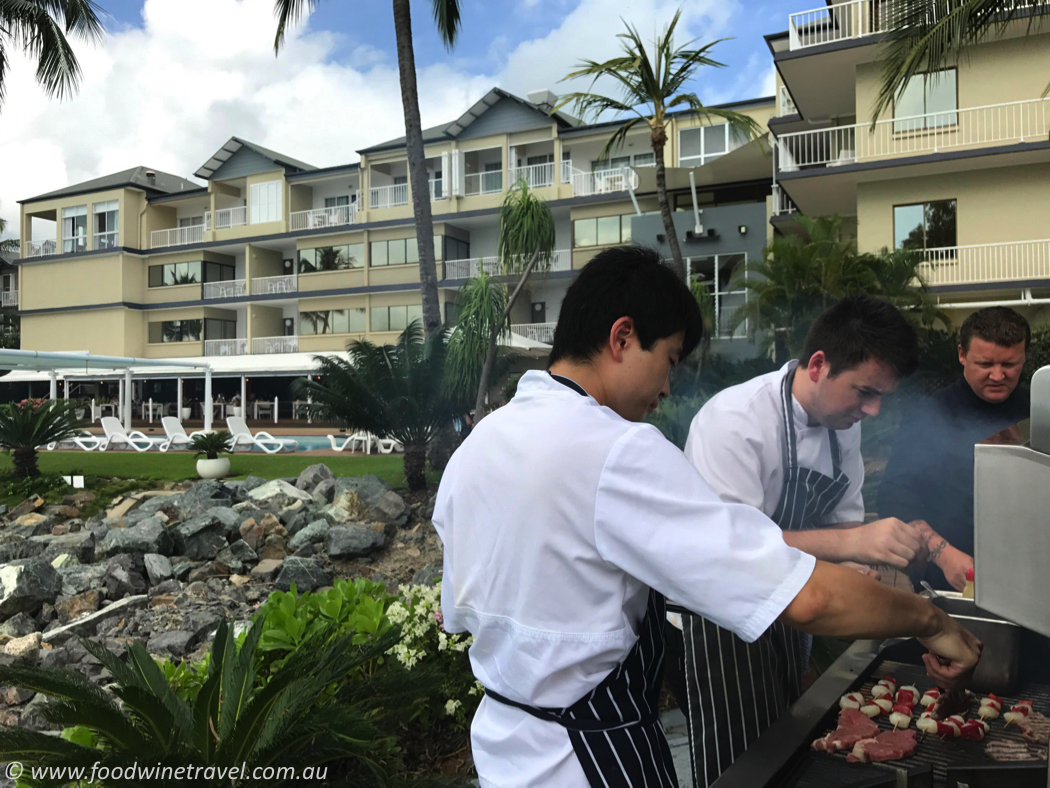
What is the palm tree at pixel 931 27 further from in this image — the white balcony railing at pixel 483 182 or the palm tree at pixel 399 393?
the white balcony railing at pixel 483 182

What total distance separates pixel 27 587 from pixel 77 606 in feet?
1.78

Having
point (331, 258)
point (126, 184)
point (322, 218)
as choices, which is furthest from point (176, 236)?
point (331, 258)

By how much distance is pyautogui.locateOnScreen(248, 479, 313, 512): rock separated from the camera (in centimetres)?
1274

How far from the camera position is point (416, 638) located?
3734mm

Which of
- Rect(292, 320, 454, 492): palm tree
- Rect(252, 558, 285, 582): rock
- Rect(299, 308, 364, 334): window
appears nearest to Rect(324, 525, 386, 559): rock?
Rect(252, 558, 285, 582): rock

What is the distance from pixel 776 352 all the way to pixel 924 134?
6428mm

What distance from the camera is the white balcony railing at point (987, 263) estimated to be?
58.9ft

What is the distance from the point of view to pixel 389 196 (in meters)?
33.4

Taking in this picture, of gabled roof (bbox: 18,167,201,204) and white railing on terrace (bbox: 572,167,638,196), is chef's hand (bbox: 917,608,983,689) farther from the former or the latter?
gabled roof (bbox: 18,167,201,204)

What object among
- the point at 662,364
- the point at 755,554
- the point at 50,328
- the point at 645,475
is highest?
the point at 50,328

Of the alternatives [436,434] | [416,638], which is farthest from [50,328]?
[416,638]

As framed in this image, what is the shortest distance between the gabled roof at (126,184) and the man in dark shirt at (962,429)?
1597 inches

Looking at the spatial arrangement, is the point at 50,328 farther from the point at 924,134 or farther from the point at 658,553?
the point at 658,553

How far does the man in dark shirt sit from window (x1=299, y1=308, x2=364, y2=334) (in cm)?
3128
